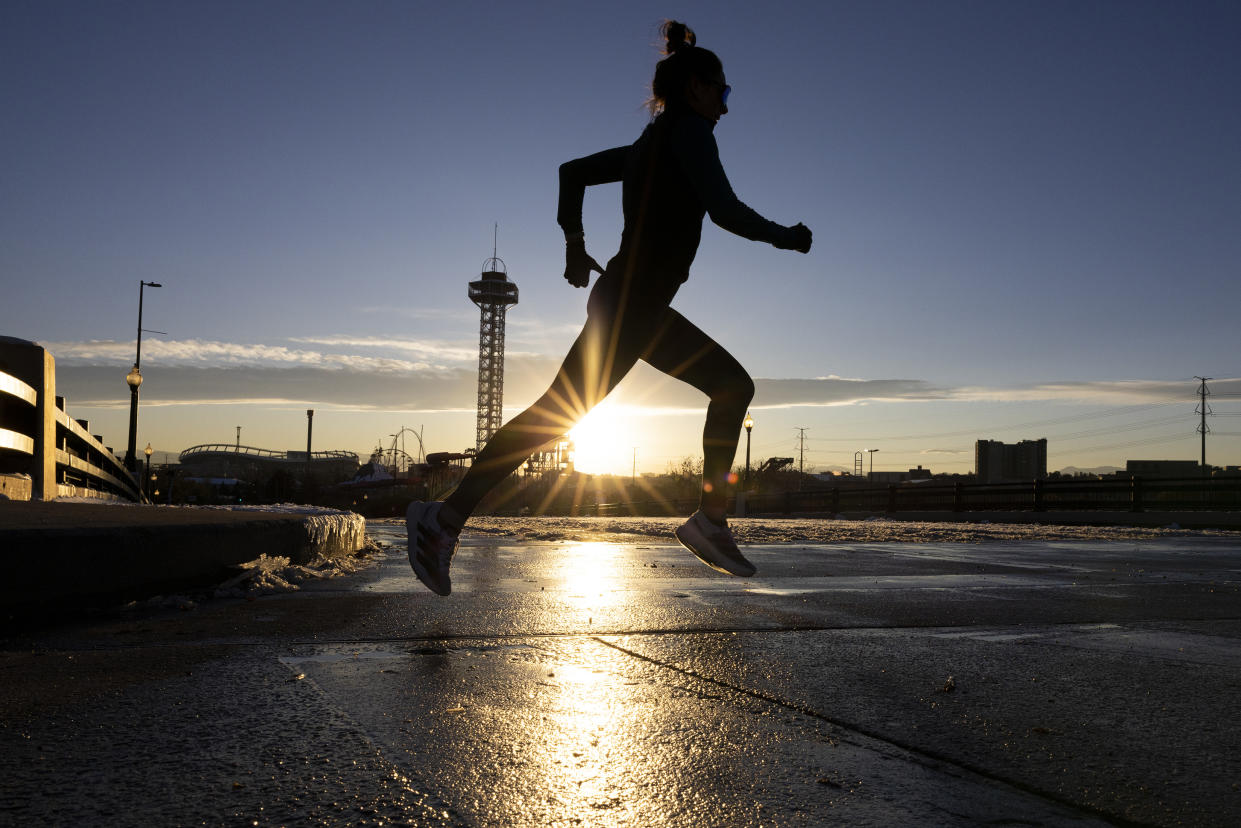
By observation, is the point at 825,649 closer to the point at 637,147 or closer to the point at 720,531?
the point at 720,531

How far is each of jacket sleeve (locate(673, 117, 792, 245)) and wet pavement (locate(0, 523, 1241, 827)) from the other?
1334 mm

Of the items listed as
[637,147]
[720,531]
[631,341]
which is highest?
[637,147]

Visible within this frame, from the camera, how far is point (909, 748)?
5.55ft

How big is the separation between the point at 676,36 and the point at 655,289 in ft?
3.14

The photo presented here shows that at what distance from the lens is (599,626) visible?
322 cm

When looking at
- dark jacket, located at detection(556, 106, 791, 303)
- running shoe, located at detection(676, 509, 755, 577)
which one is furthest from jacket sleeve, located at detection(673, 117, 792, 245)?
running shoe, located at detection(676, 509, 755, 577)

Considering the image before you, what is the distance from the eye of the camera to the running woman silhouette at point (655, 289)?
3.14 metres

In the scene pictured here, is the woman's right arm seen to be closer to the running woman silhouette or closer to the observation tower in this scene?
the running woman silhouette

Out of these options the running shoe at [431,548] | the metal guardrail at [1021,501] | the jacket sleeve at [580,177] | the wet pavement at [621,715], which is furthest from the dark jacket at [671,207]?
the metal guardrail at [1021,501]

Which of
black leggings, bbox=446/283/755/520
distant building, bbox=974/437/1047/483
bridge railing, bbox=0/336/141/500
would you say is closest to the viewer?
black leggings, bbox=446/283/755/520

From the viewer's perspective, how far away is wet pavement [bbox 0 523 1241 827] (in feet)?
4.53

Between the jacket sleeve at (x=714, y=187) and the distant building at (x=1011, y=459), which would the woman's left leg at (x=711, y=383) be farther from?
the distant building at (x=1011, y=459)

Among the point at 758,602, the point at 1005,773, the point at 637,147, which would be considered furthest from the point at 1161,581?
the point at 1005,773

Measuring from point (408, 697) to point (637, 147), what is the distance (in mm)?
2074
